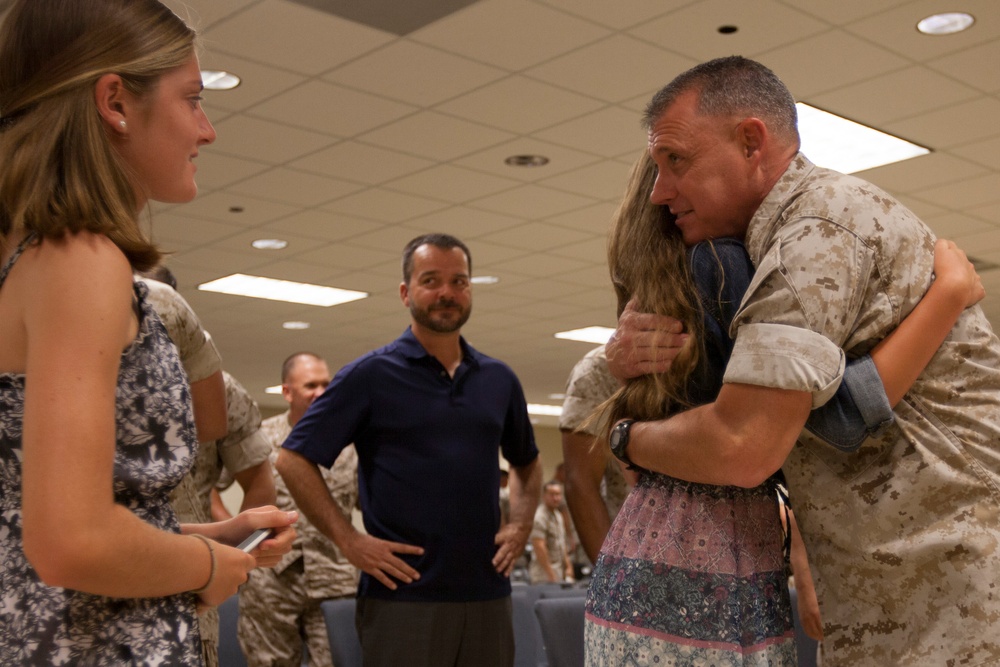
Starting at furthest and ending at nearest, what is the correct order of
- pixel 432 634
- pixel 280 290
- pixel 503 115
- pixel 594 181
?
1. pixel 280 290
2. pixel 594 181
3. pixel 503 115
4. pixel 432 634

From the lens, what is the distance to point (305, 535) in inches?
188

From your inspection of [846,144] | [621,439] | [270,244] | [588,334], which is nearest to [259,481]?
[621,439]

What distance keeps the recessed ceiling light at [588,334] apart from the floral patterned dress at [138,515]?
12614mm

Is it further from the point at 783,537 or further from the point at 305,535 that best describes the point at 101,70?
the point at 305,535

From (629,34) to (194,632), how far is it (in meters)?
4.73

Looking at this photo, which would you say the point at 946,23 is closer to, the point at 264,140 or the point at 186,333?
the point at 264,140

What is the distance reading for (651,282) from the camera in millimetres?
1771

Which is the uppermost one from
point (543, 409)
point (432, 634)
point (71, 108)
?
point (543, 409)

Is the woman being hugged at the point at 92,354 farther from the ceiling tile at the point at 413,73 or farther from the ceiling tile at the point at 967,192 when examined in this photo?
the ceiling tile at the point at 967,192

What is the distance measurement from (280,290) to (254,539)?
10.2 metres

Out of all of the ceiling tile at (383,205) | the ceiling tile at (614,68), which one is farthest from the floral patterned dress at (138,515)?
the ceiling tile at (383,205)

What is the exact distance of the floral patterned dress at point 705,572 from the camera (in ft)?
5.55

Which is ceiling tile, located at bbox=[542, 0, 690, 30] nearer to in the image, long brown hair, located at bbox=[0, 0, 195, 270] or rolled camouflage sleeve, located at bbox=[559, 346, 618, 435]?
rolled camouflage sleeve, located at bbox=[559, 346, 618, 435]

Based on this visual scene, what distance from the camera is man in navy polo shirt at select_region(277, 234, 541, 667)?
10.6 ft
